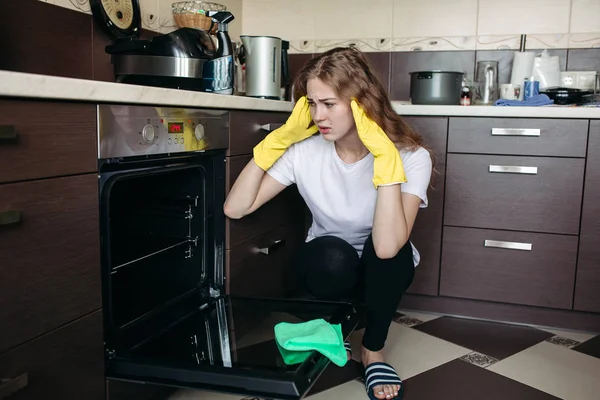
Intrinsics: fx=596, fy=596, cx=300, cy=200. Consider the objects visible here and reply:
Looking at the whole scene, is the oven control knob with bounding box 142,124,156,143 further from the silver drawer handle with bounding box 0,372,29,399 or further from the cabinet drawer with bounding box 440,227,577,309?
the cabinet drawer with bounding box 440,227,577,309

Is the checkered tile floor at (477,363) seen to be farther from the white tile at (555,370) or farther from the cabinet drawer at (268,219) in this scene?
the cabinet drawer at (268,219)

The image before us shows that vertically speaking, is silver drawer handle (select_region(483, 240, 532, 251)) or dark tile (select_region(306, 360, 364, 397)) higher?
silver drawer handle (select_region(483, 240, 532, 251))

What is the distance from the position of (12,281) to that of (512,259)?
1.77 meters

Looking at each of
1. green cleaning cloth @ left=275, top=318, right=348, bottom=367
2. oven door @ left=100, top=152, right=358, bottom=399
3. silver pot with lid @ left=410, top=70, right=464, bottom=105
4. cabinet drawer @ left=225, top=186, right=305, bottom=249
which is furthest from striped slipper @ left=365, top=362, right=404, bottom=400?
silver pot with lid @ left=410, top=70, right=464, bottom=105

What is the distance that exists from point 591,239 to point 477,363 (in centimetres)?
65

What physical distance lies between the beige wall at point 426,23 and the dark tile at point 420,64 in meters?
0.03

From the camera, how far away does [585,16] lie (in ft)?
8.23

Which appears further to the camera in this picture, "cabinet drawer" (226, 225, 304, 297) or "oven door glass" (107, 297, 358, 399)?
"cabinet drawer" (226, 225, 304, 297)

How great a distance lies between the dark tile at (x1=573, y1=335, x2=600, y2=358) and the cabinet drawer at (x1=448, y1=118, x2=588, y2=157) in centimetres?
67

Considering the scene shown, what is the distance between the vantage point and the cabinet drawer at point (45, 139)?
100 cm

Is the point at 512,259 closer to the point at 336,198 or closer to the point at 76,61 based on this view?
the point at 336,198

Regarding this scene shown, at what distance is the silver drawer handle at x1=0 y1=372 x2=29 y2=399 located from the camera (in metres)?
1.02

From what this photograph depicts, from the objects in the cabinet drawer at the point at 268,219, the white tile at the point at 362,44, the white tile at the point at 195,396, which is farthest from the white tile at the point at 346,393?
the white tile at the point at 362,44

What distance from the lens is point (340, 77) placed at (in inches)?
62.0
